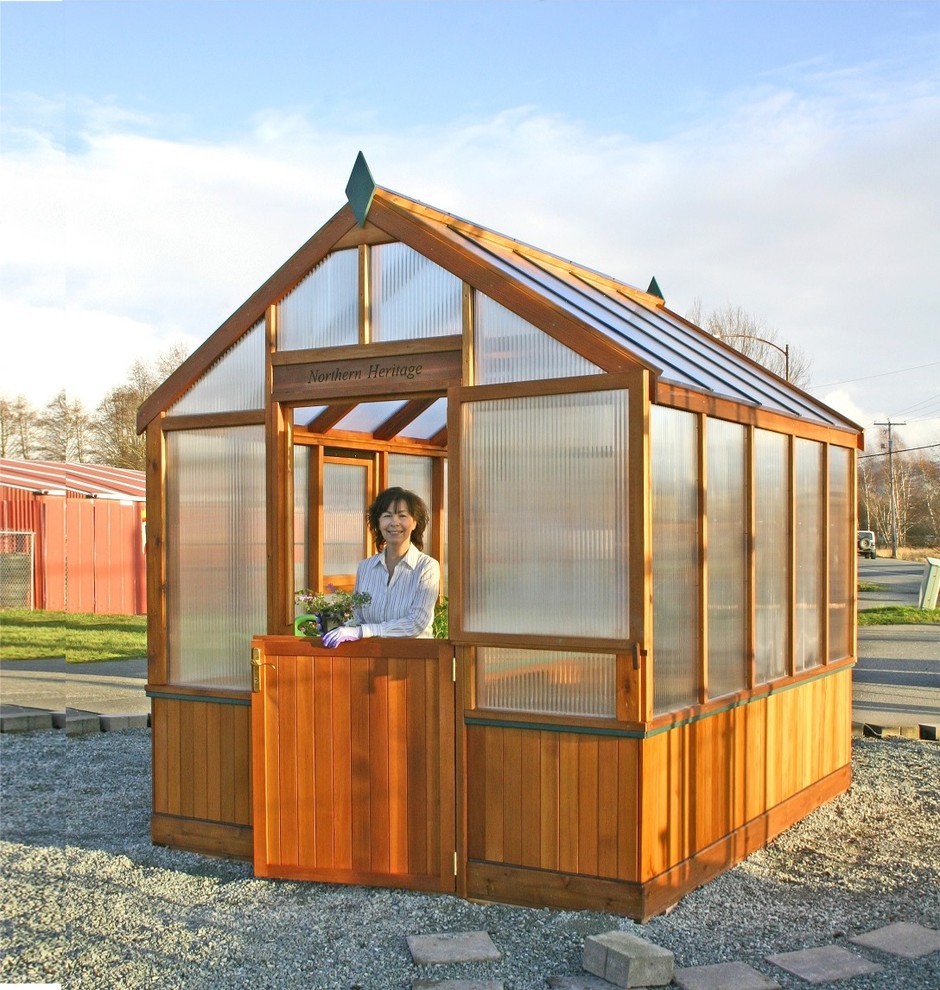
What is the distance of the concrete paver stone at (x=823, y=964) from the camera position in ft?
17.1

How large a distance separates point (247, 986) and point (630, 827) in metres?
1.95

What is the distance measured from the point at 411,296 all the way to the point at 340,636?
1.89 metres

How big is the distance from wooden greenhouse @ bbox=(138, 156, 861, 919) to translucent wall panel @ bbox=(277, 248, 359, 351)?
15mm

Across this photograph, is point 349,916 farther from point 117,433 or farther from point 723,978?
point 117,433

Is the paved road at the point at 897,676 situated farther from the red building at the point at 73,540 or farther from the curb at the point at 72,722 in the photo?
the red building at the point at 73,540

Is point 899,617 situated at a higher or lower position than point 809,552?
lower

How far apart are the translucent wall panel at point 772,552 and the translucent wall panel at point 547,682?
68.4 inches

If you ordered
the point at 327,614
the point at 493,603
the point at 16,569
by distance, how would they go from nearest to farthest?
the point at 493,603 → the point at 327,614 → the point at 16,569

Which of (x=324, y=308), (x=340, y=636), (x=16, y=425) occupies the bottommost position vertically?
(x=340, y=636)

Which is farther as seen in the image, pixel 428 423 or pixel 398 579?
pixel 428 423

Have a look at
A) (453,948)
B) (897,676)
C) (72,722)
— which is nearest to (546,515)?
(453,948)

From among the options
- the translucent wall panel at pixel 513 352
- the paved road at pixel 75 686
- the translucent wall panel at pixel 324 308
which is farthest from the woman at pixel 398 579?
the paved road at pixel 75 686

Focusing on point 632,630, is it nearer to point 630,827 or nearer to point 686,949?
point 630,827

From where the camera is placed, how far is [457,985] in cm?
502
